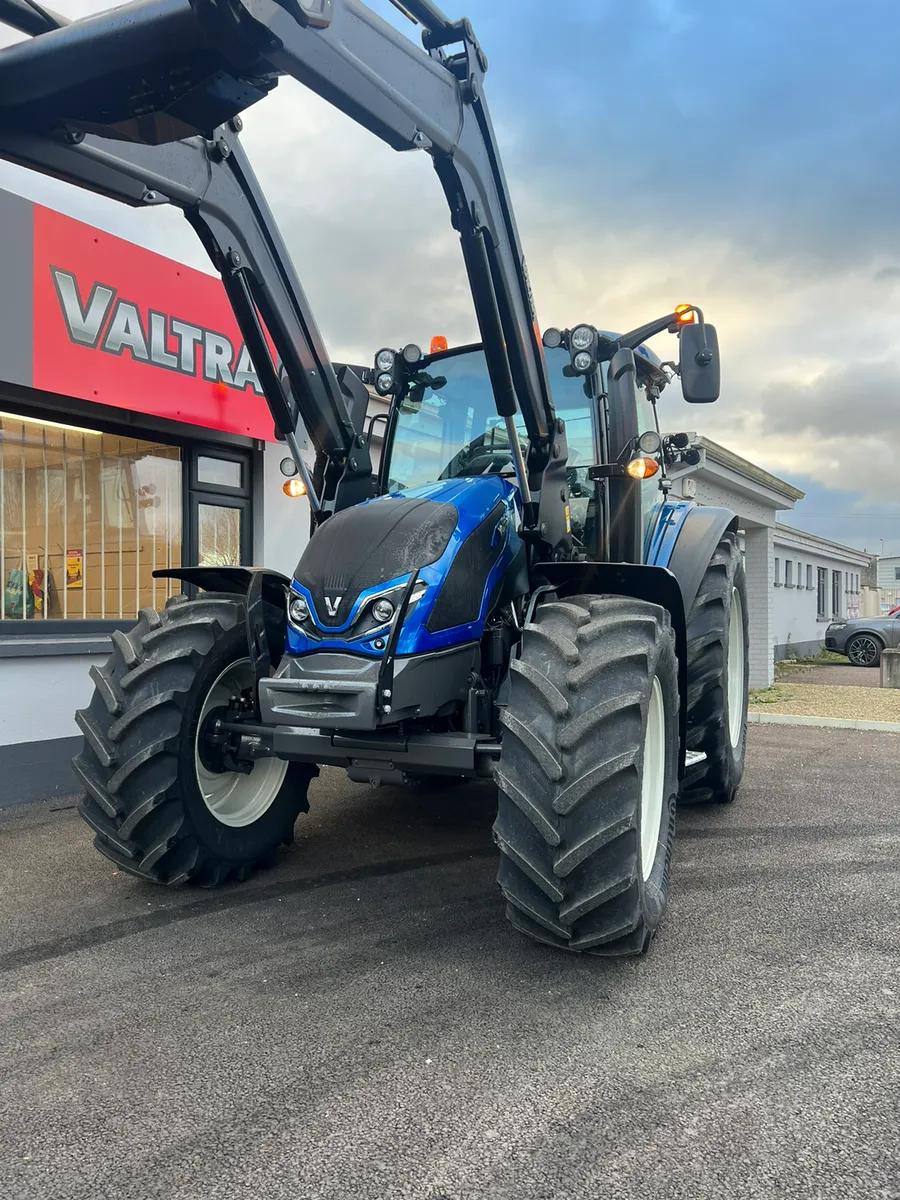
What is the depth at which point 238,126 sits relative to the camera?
13.2 ft

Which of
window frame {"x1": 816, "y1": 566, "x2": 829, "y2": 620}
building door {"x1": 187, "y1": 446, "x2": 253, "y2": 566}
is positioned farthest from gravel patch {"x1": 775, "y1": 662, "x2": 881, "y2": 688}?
building door {"x1": 187, "y1": 446, "x2": 253, "y2": 566}

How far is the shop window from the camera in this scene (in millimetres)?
6621

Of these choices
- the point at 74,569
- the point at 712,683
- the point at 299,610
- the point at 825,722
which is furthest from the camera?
the point at 825,722

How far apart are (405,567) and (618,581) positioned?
3.18ft

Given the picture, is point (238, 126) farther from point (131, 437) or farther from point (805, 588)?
point (805, 588)

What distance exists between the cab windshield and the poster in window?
11.7ft

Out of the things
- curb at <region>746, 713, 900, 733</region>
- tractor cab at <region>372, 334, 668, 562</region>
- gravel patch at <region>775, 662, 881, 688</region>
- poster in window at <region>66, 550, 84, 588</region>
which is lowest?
gravel patch at <region>775, 662, 881, 688</region>

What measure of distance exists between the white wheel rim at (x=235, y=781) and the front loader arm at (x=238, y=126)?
1102mm

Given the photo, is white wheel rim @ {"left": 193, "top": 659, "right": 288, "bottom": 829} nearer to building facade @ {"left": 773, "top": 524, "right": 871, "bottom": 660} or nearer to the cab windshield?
the cab windshield

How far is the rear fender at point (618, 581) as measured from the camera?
3.59 m

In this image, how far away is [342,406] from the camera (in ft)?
14.7

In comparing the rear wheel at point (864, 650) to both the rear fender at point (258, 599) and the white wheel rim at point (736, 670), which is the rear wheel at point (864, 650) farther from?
the rear fender at point (258, 599)

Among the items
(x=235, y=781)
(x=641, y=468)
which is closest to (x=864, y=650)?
(x=641, y=468)

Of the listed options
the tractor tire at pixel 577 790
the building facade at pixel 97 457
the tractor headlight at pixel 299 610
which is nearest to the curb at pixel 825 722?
the building facade at pixel 97 457
